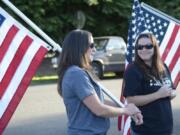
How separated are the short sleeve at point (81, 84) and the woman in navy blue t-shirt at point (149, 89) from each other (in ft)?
2.25

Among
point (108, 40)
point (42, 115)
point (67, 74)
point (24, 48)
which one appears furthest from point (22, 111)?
point (108, 40)

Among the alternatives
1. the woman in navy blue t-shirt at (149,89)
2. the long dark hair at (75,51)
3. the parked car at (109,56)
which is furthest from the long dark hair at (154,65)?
the parked car at (109,56)

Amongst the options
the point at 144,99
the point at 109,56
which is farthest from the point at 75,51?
the point at 109,56

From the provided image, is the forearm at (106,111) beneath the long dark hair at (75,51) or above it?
beneath

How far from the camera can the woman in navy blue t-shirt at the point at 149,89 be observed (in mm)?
4508

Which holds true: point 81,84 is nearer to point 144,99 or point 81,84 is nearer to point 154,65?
point 144,99

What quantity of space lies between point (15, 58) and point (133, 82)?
45.2 inches

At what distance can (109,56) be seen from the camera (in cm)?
2117

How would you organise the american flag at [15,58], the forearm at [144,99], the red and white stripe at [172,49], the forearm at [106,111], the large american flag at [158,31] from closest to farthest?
1. the forearm at [106,111]
2. the forearm at [144,99]
3. the american flag at [15,58]
4. the large american flag at [158,31]
5. the red and white stripe at [172,49]

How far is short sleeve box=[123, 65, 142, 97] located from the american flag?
2.74ft

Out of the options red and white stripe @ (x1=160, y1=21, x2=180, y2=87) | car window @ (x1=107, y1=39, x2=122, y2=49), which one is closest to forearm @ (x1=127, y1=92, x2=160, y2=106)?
red and white stripe @ (x1=160, y1=21, x2=180, y2=87)

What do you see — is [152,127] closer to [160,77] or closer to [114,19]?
[160,77]

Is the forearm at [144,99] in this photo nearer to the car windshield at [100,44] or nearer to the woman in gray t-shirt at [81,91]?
the woman in gray t-shirt at [81,91]

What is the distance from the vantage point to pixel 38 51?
4934 millimetres
